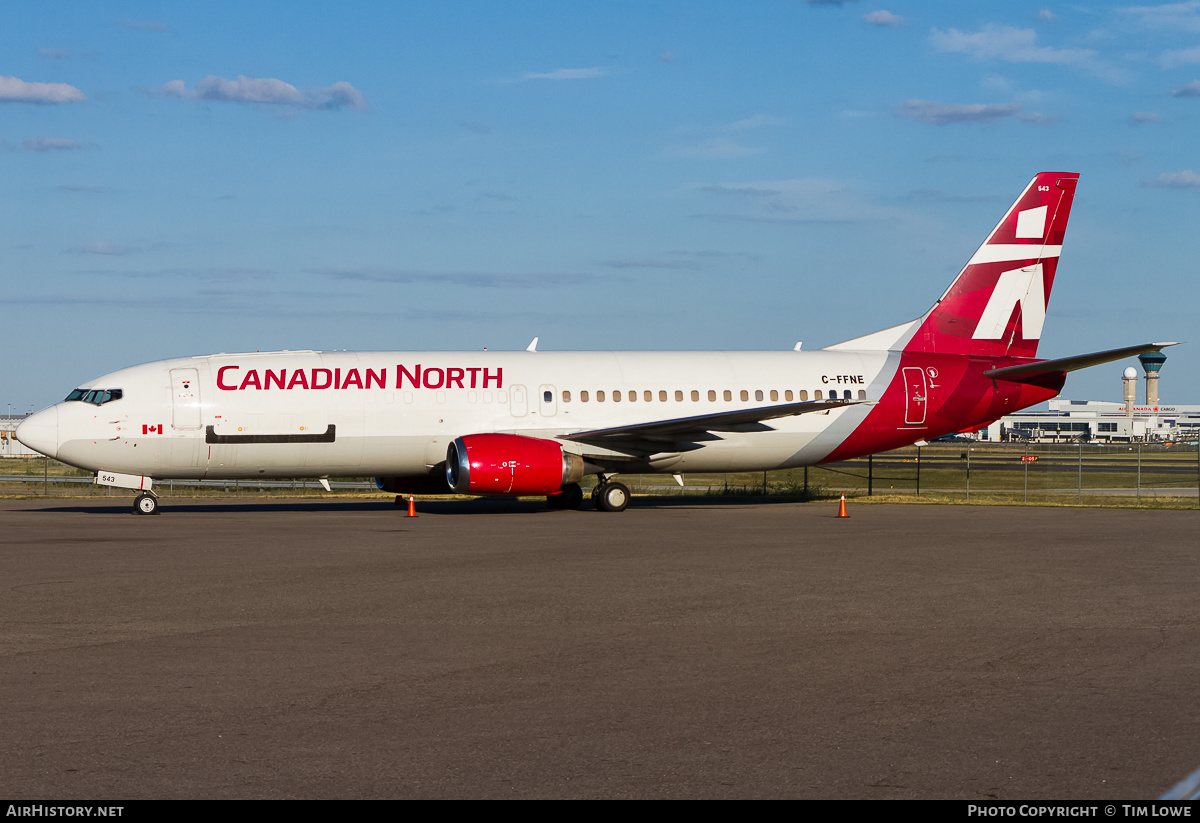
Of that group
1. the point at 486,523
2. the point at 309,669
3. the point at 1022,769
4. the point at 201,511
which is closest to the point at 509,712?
the point at 309,669

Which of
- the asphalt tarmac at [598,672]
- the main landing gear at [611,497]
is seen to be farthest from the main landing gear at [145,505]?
the main landing gear at [611,497]

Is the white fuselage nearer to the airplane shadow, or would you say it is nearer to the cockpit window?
the cockpit window

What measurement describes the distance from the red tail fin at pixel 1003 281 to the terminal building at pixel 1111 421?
99.9m

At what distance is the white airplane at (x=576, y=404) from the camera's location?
1023 inches

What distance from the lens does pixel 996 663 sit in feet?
29.8

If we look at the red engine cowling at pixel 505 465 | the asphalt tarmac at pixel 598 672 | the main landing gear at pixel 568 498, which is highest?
the red engine cowling at pixel 505 465

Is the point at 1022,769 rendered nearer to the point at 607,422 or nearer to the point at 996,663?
the point at 996,663

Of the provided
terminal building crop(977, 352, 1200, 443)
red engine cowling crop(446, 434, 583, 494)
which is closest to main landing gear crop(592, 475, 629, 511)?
red engine cowling crop(446, 434, 583, 494)

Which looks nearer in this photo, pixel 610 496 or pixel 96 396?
pixel 96 396

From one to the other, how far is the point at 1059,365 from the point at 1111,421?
13041cm

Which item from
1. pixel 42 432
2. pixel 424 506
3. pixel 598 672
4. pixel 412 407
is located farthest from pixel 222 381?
pixel 598 672

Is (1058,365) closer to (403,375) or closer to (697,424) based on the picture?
(697,424)

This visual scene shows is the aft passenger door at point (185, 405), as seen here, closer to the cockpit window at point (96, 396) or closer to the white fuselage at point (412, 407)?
the white fuselage at point (412, 407)

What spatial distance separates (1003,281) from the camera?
99.2 ft
